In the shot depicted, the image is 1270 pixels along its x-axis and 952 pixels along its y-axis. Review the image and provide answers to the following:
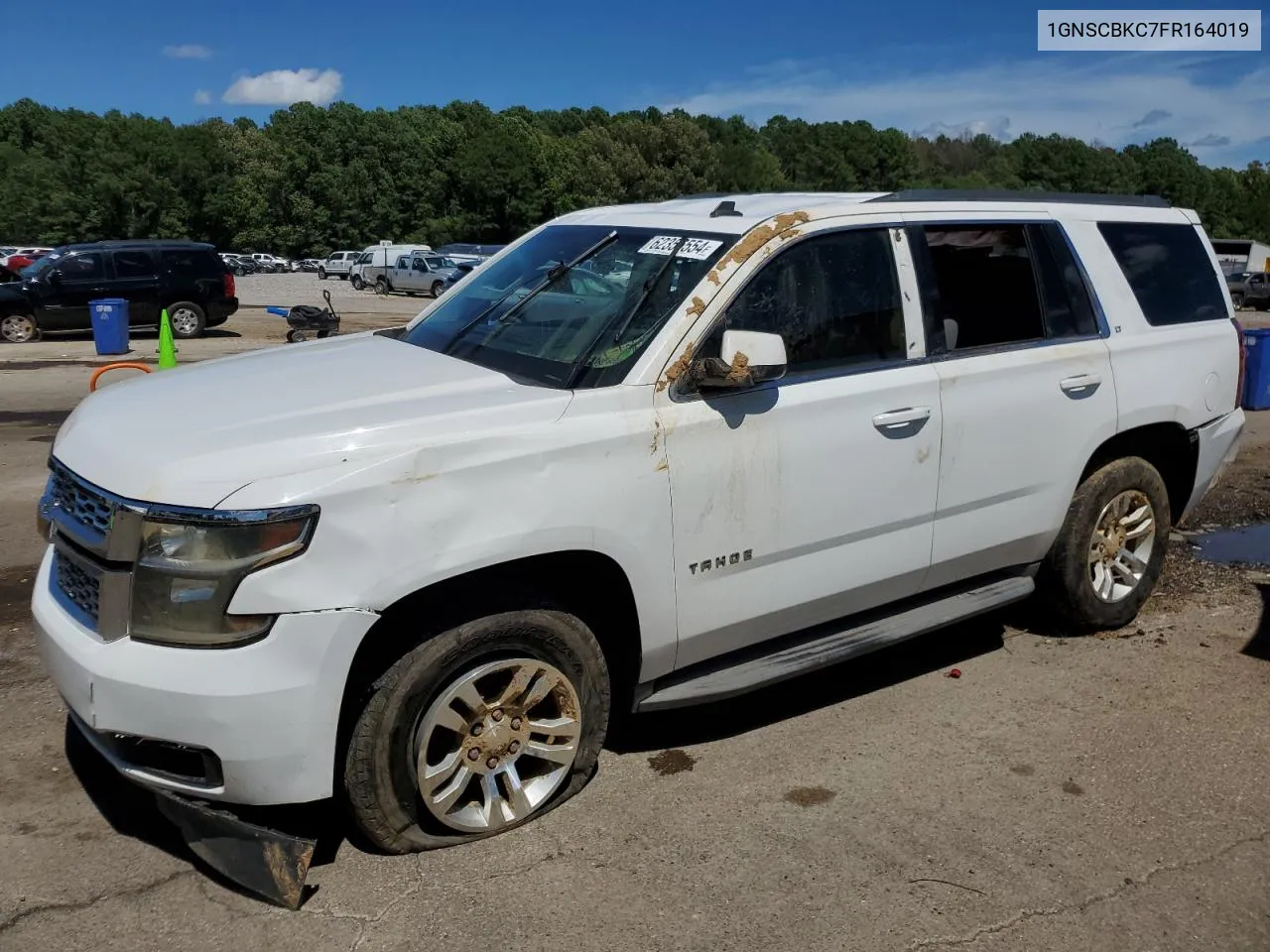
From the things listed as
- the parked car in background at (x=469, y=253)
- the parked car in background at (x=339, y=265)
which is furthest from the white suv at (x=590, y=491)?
the parked car in background at (x=339, y=265)

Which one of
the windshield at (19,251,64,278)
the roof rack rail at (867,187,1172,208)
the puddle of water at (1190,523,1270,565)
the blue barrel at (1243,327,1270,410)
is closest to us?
the roof rack rail at (867,187,1172,208)

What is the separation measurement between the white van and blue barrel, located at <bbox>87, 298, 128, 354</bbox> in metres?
25.4

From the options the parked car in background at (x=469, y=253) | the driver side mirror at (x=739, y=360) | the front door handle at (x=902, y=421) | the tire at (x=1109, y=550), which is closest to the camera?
the driver side mirror at (x=739, y=360)

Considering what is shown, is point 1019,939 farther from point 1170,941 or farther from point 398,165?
point 398,165

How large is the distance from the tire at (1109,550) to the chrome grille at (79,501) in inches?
149

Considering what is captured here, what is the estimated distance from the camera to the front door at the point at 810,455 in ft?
11.6

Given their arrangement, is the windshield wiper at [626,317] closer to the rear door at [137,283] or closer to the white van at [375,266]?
the rear door at [137,283]

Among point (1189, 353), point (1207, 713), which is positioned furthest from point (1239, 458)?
point (1207, 713)

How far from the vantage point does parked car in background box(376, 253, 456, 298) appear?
132 feet

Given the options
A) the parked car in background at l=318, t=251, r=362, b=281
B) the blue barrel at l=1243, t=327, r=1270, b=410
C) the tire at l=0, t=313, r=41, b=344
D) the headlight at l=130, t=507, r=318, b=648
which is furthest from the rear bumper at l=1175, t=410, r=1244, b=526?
the parked car in background at l=318, t=251, r=362, b=281

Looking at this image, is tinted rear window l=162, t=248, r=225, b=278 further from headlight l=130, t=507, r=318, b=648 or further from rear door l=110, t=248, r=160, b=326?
headlight l=130, t=507, r=318, b=648

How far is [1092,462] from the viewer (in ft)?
16.0

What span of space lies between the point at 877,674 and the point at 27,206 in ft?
331

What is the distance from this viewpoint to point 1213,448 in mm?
5242
